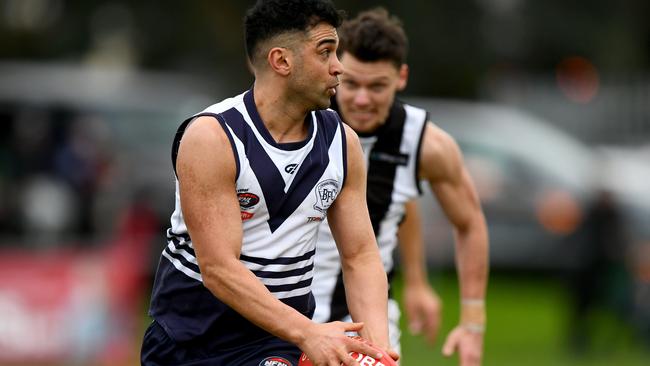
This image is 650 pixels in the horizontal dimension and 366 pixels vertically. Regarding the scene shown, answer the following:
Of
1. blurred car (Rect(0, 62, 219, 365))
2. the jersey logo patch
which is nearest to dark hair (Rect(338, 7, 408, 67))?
the jersey logo patch

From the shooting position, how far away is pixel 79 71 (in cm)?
2550

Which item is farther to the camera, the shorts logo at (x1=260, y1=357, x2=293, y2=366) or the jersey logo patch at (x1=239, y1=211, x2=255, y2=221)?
the shorts logo at (x1=260, y1=357, x2=293, y2=366)

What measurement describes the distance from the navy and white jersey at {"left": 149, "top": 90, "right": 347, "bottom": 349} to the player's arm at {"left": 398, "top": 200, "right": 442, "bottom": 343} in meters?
2.53

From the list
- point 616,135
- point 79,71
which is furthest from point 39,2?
point 616,135

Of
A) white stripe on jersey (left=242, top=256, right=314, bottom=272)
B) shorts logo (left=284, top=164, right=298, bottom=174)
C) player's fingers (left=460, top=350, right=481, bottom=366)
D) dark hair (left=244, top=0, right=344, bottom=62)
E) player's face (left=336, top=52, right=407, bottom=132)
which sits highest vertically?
dark hair (left=244, top=0, right=344, bottom=62)

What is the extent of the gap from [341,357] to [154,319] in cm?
110

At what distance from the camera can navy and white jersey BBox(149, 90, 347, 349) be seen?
5.79m

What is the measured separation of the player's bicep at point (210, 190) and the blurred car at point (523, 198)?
46.6ft

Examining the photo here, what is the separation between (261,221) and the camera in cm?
588

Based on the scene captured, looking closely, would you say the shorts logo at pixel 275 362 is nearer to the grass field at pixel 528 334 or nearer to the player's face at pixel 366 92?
the player's face at pixel 366 92

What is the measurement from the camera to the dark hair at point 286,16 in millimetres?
5797

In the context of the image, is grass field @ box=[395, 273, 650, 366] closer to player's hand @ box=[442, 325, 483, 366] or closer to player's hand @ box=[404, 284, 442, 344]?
player's hand @ box=[404, 284, 442, 344]

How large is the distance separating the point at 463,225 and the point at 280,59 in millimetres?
2538

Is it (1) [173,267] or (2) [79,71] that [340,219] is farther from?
(2) [79,71]
